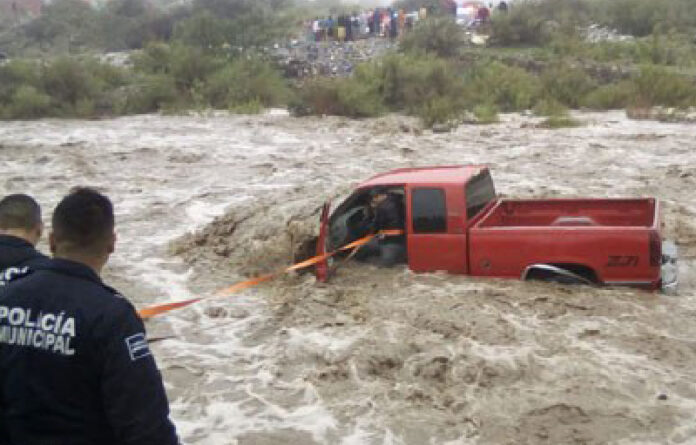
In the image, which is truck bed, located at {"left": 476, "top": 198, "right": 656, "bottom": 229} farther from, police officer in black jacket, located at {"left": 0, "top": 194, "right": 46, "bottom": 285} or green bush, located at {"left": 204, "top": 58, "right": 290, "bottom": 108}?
green bush, located at {"left": 204, "top": 58, "right": 290, "bottom": 108}

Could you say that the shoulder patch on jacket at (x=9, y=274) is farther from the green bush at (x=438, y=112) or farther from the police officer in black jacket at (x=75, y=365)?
the green bush at (x=438, y=112)

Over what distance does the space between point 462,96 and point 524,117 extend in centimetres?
259

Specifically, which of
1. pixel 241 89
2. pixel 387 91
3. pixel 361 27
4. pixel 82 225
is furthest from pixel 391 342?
pixel 361 27

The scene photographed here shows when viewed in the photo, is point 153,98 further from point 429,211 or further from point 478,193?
point 429,211

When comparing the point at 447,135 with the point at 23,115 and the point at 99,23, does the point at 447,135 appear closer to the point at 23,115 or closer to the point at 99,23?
the point at 23,115

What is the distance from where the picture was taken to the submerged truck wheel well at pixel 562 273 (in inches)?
290

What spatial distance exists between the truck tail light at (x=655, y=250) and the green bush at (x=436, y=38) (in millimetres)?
23007

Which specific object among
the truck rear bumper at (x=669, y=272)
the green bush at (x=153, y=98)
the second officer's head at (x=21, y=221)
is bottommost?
the truck rear bumper at (x=669, y=272)

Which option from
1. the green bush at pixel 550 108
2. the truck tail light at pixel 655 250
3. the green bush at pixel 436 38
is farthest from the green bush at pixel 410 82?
the truck tail light at pixel 655 250

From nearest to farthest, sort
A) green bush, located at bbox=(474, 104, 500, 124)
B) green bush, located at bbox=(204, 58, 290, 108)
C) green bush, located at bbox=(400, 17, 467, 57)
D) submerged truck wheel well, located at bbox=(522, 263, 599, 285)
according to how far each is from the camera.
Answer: submerged truck wheel well, located at bbox=(522, 263, 599, 285), green bush, located at bbox=(474, 104, 500, 124), green bush, located at bbox=(204, 58, 290, 108), green bush, located at bbox=(400, 17, 467, 57)

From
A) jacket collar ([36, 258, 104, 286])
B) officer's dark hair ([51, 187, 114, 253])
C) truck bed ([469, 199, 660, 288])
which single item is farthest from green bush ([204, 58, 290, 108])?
jacket collar ([36, 258, 104, 286])

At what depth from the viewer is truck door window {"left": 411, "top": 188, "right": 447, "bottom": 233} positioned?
25.2 ft

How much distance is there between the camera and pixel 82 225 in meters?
2.78

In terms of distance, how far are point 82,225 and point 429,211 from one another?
5258mm
